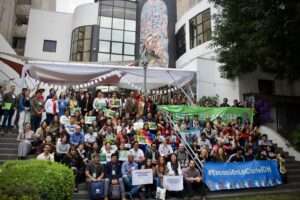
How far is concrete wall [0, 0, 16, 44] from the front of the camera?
2446 cm

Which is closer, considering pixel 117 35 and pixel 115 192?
pixel 115 192

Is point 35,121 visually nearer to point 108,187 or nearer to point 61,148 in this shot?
point 61,148

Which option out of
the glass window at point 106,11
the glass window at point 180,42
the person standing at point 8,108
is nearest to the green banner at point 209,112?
the person standing at point 8,108

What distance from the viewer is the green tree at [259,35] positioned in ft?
32.5

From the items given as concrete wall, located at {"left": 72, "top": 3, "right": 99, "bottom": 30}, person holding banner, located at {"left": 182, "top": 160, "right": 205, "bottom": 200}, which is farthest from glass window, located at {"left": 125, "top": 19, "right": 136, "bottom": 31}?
person holding banner, located at {"left": 182, "top": 160, "right": 205, "bottom": 200}

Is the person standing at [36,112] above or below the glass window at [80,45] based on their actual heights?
below

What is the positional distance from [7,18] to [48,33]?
12.6 feet

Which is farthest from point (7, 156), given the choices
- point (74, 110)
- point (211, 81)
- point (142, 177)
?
point (211, 81)

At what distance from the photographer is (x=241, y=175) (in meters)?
10.5

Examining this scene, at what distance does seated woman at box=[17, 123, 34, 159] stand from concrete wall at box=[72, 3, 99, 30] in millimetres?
18860

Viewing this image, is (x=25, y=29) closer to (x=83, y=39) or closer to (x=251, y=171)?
(x=83, y=39)

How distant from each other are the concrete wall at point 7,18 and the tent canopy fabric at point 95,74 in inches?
498

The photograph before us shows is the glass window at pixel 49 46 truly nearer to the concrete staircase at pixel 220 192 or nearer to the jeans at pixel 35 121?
the jeans at pixel 35 121

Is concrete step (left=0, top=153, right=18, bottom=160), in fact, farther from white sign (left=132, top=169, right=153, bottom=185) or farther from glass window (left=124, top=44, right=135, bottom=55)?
glass window (left=124, top=44, right=135, bottom=55)
